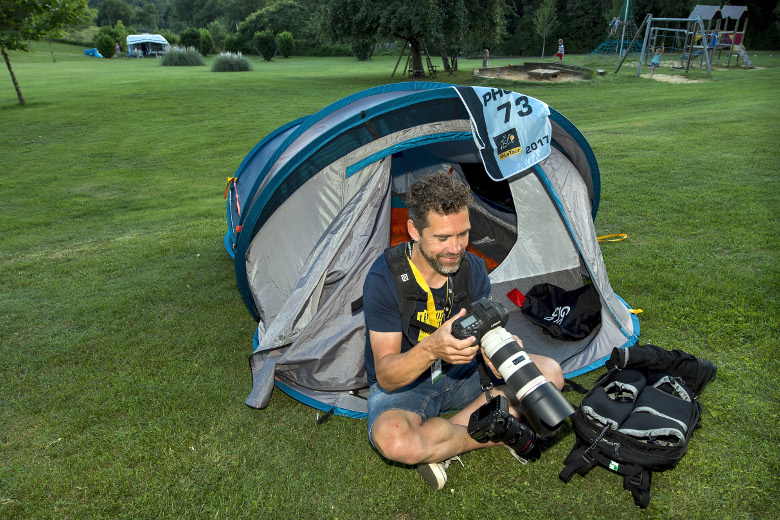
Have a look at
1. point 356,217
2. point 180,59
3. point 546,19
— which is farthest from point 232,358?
point 546,19

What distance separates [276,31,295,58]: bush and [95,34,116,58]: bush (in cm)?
1434

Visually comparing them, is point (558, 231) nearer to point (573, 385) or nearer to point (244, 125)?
point (573, 385)

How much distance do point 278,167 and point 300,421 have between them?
6.18ft

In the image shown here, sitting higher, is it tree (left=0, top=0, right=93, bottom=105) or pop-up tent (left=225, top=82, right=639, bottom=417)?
tree (left=0, top=0, right=93, bottom=105)

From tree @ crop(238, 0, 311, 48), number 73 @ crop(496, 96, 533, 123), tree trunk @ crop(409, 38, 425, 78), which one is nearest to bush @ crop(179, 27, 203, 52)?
tree @ crop(238, 0, 311, 48)

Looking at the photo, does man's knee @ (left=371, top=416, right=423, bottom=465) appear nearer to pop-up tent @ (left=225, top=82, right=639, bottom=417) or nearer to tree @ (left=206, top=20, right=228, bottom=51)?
pop-up tent @ (left=225, top=82, right=639, bottom=417)

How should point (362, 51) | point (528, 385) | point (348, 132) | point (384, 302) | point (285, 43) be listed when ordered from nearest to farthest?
point (528, 385)
point (384, 302)
point (348, 132)
point (362, 51)
point (285, 43)

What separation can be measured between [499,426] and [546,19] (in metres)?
40.7

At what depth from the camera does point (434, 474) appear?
2.81 metres

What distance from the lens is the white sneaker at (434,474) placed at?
2.81m

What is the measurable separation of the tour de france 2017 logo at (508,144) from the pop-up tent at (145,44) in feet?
176

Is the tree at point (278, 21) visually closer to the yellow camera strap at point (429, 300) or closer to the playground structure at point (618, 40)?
the playground structure at point (618, 40)

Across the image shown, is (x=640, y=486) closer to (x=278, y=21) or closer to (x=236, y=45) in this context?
(x=236, y=45)

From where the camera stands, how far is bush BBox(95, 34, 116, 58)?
43.5 m
